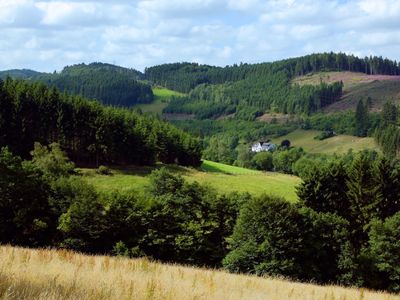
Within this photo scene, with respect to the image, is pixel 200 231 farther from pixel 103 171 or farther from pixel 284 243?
pixel 103 171

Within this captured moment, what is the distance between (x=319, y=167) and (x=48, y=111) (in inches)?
2657

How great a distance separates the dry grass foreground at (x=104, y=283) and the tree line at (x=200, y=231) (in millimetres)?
32399

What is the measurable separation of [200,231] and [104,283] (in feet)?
144

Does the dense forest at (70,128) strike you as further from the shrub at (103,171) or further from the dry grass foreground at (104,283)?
the dry grass foreground at (104,283)

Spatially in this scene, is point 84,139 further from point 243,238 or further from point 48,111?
point 243,238

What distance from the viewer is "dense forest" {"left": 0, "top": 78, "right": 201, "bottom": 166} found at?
105m

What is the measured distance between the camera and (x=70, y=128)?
368ft

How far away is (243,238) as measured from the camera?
164ft

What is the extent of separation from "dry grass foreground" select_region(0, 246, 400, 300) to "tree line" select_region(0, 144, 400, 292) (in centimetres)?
3240

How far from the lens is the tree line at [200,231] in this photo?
49.3 metres

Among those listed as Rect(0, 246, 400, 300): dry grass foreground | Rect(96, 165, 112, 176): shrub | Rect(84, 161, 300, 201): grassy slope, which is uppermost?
Rect(0, 246, 400, 300): dry grass foreground

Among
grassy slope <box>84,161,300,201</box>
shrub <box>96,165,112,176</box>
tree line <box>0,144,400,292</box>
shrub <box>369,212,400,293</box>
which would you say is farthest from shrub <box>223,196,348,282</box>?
shrub <box>96,165,112,176</box>

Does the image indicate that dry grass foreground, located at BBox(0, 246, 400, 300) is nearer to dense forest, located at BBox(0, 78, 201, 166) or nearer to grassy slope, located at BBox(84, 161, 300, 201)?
grassy slope, located at BBox(84, 161, 300, 201)

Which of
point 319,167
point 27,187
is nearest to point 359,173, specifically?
point 319,167
